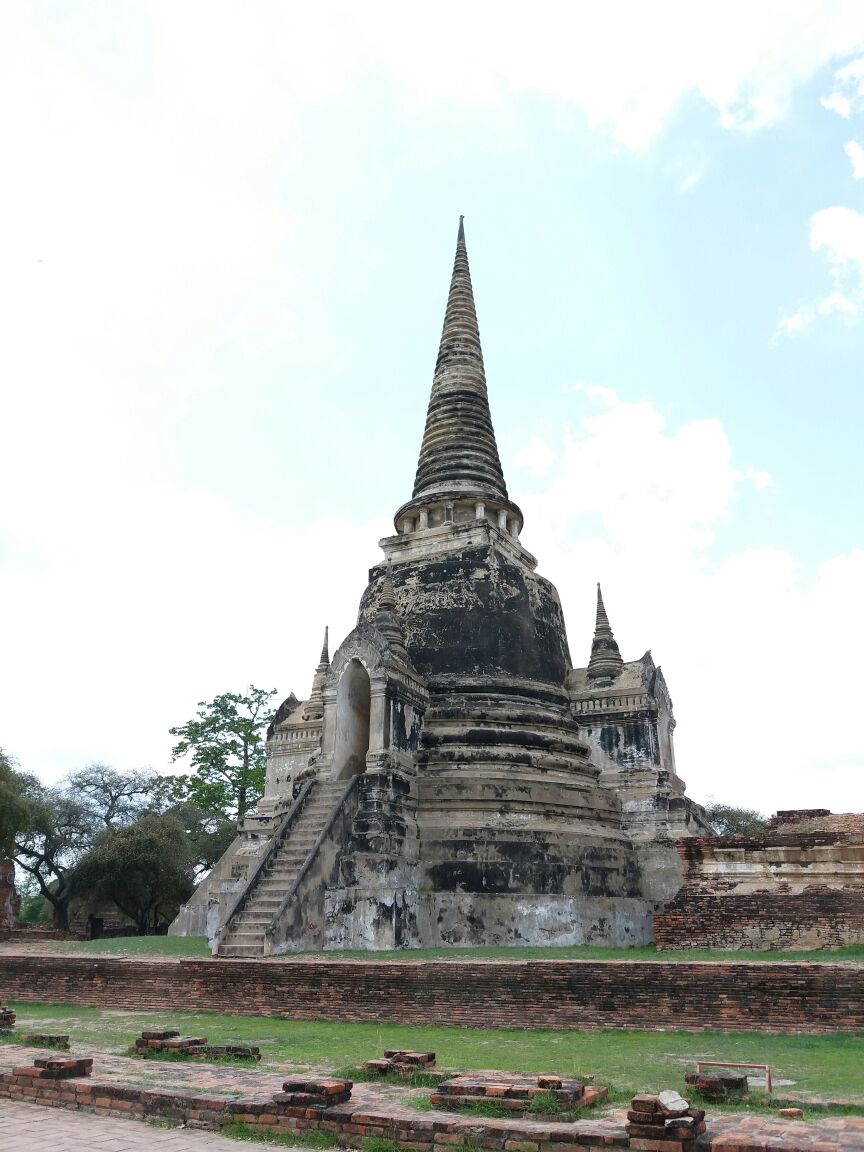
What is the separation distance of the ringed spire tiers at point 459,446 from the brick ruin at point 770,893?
35.9ft

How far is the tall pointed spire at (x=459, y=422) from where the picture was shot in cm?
2456

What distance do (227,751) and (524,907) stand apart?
2354cm

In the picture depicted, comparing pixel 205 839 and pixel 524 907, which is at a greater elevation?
pixel 205 839

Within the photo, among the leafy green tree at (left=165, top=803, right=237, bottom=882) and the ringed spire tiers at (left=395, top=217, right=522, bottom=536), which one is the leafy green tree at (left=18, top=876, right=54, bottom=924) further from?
the ringed spire tiers at (left=395, top=217, right=522, bottom=536)

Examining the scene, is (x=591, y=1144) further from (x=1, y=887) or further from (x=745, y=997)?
(x=1, y=887)

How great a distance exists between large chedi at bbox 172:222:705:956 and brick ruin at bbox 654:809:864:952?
3.61 meters

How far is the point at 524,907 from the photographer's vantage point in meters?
16.5

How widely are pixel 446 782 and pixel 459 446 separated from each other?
1018cm

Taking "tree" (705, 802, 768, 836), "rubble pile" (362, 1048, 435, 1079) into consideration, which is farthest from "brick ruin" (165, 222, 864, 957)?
"tree" (705, 802, 768, 836)

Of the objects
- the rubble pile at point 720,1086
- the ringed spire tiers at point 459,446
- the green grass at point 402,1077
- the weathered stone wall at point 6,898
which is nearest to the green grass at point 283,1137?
the green grass at point 402,1077

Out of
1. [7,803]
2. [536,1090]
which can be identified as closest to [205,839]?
[7,803]

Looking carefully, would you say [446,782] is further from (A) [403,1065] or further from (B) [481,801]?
(A) [403,1065]

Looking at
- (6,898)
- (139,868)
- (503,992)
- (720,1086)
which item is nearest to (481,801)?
(503,992)

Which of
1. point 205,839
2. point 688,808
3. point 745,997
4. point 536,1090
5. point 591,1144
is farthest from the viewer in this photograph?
point 205,839
